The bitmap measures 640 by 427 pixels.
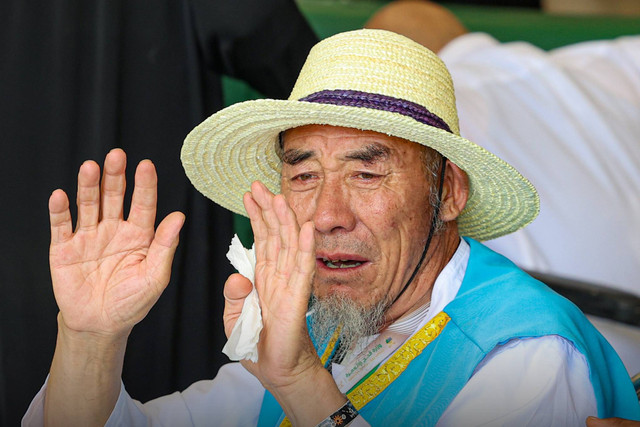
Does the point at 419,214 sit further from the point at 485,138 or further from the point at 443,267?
the point at 485,138

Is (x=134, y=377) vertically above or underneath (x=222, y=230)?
underneath

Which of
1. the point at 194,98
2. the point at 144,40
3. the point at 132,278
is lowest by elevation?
the point at 132,278

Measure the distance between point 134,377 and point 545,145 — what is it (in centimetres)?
180

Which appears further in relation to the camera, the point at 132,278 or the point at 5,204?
the point at 5,204

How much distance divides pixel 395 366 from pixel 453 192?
1.33 ft

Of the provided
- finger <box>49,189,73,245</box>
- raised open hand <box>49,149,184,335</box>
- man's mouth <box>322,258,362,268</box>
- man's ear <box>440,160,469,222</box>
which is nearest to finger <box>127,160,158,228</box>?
raised open hand <box>49,149,184,335</box>

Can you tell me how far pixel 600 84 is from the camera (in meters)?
3.06

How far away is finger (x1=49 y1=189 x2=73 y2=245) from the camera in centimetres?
128

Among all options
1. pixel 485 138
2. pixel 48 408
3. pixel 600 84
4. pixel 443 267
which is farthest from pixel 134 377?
pixel 600 84

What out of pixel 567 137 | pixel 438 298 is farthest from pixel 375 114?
pixel 567 137

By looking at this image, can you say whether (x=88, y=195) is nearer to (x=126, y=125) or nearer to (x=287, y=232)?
(x=287, y=232)

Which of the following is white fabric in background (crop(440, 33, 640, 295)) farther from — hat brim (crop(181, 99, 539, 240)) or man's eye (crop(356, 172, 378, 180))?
man's eye (crop(356, 172, 378, 180))

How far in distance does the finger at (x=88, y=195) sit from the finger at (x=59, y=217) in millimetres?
22

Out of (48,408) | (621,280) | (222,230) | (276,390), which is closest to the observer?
(276,390)
